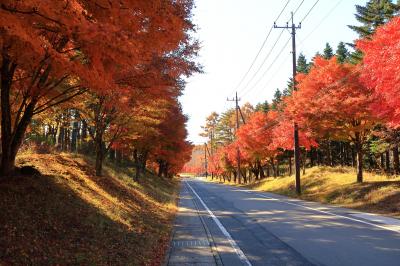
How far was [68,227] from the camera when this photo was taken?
8.98 metres

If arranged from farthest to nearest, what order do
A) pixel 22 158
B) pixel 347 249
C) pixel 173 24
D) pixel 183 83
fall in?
pixel 22 158
pixel 183 83
pixel 347 249
pixel 173 24

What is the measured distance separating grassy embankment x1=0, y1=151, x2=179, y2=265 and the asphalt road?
6.07ft

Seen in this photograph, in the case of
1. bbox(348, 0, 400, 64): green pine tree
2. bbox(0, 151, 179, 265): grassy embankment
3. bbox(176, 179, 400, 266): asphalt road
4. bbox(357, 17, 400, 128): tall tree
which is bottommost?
bbox(176, 179, 400, 266): asphalt road

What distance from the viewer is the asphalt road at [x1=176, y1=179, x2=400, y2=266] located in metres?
9.02

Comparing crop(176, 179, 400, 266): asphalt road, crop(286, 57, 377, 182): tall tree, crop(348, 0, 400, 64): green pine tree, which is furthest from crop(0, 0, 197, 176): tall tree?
crop(348, 0, 400, 64): green pine tree

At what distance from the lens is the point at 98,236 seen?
9.30 m

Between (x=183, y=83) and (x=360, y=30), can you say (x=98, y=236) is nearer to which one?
(x=183, y=83)

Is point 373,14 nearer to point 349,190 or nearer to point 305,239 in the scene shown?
point 349,190

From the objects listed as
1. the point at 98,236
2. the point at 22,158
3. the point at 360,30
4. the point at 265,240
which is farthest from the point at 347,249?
the point at 360,30

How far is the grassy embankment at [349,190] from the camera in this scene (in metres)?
21.0

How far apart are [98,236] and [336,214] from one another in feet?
38.7

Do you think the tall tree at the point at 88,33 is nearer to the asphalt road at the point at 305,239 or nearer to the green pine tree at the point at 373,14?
the asphalt road at the point at 305,239

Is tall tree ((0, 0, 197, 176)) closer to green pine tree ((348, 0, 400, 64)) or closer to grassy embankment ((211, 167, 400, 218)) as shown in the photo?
grassy embankment ((211, 167, 400, 218))

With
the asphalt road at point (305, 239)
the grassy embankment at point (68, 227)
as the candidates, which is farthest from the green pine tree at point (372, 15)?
the grassy embankment at point (68, 227)
